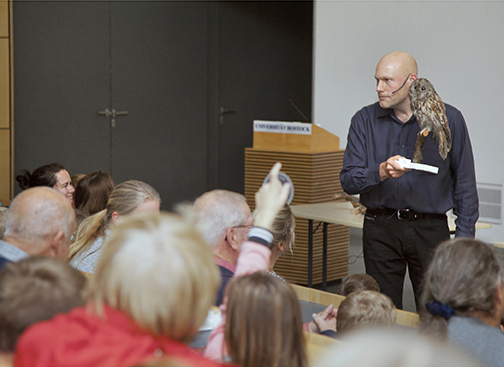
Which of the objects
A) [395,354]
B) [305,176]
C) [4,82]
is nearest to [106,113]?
[4,82]

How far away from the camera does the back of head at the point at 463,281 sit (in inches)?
→ 67.4

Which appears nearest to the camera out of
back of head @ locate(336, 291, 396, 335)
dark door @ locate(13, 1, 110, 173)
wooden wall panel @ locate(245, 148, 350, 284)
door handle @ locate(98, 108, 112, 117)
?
back of head @ locate(336, 291, 396, 335)

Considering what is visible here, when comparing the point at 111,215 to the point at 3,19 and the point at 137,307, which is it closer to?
the point at 137,307

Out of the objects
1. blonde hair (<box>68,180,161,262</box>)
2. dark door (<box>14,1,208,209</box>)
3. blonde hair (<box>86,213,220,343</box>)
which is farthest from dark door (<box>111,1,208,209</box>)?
blonde hair (<box>86,213,220,343</box>)

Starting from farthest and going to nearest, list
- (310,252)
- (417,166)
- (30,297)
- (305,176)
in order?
(305,176) < (310,252) < (417,166) < (30,297)

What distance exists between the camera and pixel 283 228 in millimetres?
2582

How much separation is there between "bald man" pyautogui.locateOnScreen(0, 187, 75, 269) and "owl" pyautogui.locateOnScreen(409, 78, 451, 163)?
1858 millimetres

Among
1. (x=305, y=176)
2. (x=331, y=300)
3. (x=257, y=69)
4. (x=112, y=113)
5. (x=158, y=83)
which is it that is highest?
(x=257, y=69)

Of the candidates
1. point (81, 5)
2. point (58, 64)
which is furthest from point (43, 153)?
point (81, 5)

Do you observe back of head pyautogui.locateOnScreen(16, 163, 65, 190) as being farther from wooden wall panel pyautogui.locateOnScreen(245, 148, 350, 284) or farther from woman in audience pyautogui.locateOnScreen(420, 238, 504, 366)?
woman in audience pyautogui.locateOnScreen(420, 238, 504, 366)

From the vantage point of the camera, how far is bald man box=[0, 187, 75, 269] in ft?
6.81

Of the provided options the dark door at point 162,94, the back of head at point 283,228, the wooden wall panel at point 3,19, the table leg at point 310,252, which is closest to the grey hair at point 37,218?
the back of head at point 283,228

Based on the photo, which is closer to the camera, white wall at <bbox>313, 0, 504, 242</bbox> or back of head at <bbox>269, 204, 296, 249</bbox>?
back of head at <bbox>269, 204, 296, 249</bbox>

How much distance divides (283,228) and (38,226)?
0.98 meters
